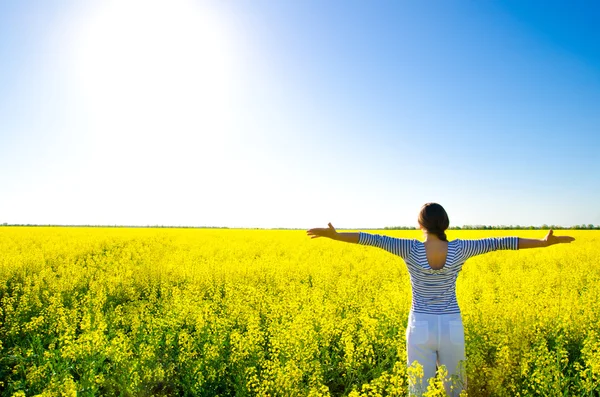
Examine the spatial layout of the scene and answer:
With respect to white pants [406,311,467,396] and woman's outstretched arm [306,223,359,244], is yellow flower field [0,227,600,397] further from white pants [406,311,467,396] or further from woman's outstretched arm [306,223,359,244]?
woman's outstretched arm [306,223,359,244]

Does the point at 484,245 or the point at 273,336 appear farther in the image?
the point at 273,336

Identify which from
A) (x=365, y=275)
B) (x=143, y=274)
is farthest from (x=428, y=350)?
(x=143, y=274)

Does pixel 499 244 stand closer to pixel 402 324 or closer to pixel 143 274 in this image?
pixel 402 324

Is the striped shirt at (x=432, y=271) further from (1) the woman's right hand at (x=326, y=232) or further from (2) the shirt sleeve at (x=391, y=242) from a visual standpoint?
(1) the woman's right hand at (x=326, y=232)

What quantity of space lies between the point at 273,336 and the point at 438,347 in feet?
10.7

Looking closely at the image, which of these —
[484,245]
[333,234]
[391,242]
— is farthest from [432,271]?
[333,234]

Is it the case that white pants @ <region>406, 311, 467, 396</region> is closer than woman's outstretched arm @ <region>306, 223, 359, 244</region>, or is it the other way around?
white pants @ <region>406, 311, 467, 396</region>

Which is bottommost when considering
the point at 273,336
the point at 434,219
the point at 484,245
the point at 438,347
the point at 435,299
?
the point at 273,336

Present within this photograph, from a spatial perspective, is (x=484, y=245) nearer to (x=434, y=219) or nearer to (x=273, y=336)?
(x=434, y=219)

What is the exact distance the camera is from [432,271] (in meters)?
3.40

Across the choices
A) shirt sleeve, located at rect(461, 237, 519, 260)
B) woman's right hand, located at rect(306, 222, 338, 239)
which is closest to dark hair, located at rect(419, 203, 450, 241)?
shirt sleeve, located at rect(461, 237, 519, 260)

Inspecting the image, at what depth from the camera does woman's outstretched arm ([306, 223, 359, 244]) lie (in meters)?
3.58

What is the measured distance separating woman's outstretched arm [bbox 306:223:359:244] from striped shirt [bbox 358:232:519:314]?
0.08 metres

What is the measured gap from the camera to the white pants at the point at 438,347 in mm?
3322
